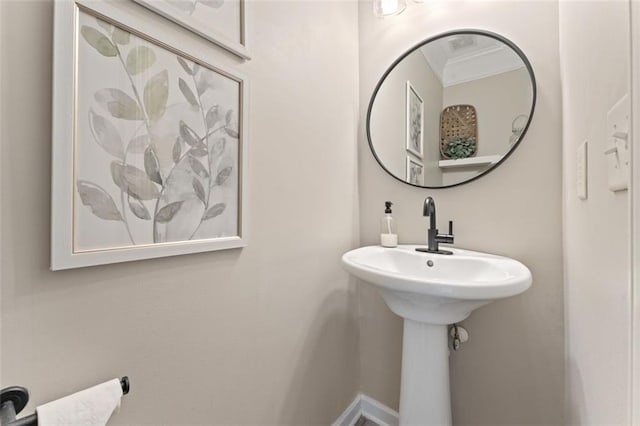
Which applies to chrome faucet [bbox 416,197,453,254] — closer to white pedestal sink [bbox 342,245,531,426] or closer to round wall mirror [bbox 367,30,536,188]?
white pedestal sink [bbox 342,245,531,426]

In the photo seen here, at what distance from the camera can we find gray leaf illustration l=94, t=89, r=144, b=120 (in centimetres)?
55

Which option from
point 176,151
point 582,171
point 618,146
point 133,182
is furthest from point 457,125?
point 133,182

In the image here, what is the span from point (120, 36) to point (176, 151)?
0.25 m

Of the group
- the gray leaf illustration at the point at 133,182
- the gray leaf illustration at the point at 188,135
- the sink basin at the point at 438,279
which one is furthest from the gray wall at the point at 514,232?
the gray leaf illustration at the point at 133,182

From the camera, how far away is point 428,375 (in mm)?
965

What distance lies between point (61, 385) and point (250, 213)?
1.77 ft

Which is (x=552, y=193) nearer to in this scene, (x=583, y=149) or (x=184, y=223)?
(x=583, y=149)

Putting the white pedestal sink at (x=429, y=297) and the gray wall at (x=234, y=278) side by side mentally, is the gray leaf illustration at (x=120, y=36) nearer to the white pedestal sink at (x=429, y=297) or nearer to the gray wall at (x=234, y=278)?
the gray wall at (x=234, y=278)

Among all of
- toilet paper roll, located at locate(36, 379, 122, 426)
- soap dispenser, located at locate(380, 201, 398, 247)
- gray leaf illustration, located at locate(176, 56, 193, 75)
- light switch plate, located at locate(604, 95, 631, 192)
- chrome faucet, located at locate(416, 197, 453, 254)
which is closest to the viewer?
light switch plate, located at locate(604, 95, 631, 192)

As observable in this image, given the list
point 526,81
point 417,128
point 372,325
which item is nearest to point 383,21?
point 417,128

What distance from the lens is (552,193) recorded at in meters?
1.03

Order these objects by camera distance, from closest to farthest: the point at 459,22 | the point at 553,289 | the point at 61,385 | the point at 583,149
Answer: the point at 61,385 → the point at 583,149 → the point at 553,289 → the point at 459,22

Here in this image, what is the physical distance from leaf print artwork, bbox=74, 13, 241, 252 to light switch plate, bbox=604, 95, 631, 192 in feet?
2.56

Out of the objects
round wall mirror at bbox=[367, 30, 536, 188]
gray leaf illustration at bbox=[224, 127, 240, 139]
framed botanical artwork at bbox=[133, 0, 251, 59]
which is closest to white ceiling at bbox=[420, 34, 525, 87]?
round wall mirror at bbox=[367, 30, 536, 188]
